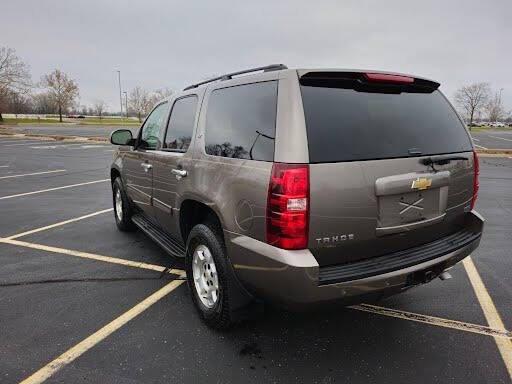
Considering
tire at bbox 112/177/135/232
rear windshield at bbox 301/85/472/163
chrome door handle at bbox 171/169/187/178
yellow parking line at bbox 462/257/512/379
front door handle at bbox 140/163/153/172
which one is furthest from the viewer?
tire at bbox 112/177/135/232

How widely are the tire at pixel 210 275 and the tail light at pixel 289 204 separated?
2.25ft

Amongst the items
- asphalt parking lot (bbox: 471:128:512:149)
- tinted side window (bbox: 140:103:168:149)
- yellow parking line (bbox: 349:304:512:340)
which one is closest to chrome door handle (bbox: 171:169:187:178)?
tinted side window (bbox: 140:103:168:149)

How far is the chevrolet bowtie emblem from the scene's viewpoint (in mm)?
2576

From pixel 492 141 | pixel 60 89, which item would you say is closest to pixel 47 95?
pixel 60 89

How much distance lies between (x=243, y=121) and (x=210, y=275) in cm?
124

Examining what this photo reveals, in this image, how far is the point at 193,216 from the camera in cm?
344

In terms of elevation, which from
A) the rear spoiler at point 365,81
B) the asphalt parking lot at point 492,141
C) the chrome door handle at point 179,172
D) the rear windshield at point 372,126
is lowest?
the asphalt parking lot at point 492,141

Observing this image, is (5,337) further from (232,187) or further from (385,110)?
(385,110)

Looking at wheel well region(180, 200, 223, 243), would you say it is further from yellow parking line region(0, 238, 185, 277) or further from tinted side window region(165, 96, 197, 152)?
yellow parking line region(0, 238, 185, 277)

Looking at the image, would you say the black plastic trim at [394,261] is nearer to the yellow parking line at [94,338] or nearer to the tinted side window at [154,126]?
Result: the yellow parking line at [94,338]

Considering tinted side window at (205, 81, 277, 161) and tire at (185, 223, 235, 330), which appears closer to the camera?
tinted side window at (205, 81, 277, 161)

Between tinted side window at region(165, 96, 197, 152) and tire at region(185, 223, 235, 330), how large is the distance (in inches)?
32.9

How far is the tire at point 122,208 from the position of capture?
5.41 meters

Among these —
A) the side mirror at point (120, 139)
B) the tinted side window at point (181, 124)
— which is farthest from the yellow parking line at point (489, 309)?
the side mirror at point (120, 139)
